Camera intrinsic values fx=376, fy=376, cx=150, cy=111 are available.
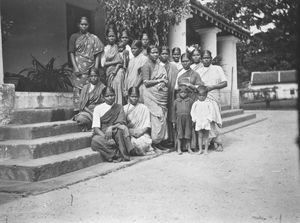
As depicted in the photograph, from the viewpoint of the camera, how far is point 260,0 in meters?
19.8

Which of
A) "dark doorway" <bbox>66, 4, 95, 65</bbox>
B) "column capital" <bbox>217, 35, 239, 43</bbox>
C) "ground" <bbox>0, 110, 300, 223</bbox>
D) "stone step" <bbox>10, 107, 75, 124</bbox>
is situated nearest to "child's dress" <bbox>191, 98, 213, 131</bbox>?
"ground" <bbox>0, 110, 300, 223</bbox>

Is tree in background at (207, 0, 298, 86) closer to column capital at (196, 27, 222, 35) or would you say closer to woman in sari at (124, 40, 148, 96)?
column capital at (196, 27, 222, 35)

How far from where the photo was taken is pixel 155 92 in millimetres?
6449

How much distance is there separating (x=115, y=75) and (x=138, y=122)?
936 millimetres

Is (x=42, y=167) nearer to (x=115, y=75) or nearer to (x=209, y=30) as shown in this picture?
(x=115, y=75)

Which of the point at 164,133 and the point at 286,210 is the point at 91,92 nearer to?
the point at 164,133

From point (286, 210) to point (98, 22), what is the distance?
8.01 m

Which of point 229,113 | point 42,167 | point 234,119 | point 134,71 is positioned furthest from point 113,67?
point 229,113

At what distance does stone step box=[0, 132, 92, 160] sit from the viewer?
190 inches

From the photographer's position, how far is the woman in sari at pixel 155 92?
6395mm

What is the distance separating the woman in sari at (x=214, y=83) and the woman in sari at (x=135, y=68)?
1.09 meters

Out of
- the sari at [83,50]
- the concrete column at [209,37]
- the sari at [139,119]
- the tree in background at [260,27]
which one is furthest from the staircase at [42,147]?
the tree in background at [260,27]

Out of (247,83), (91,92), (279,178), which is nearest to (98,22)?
(91,92)

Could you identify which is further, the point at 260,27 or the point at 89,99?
the point at 260,27
